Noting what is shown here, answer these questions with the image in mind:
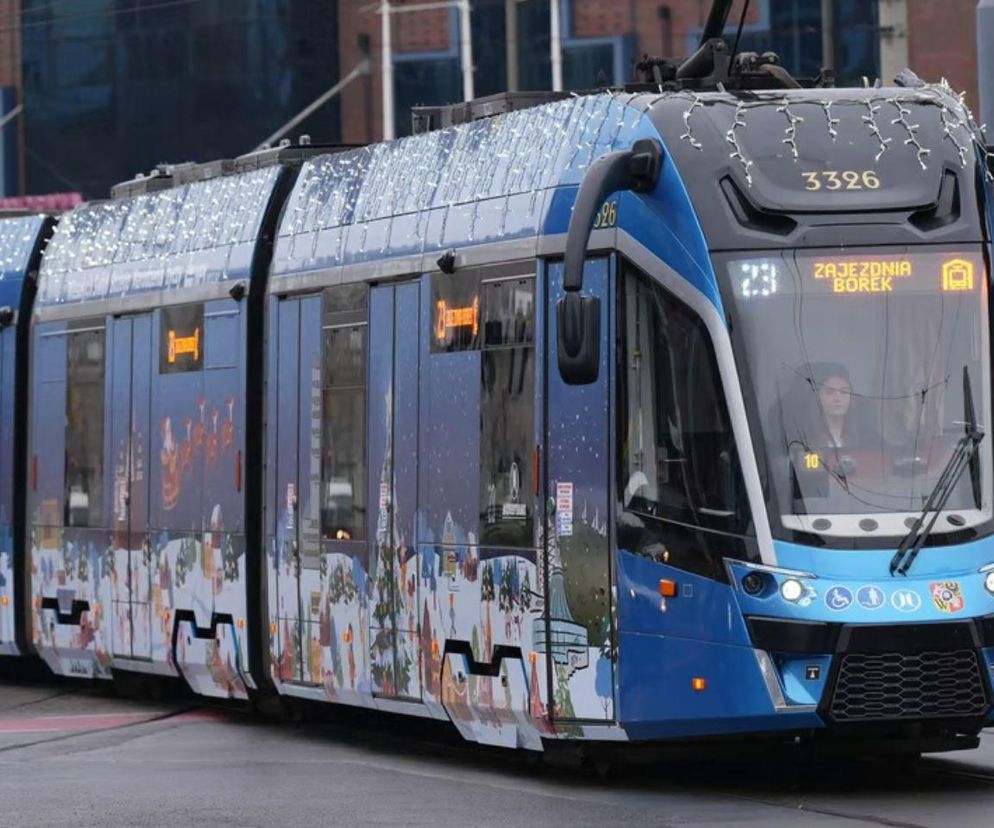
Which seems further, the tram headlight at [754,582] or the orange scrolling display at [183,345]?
the orange scrolling display at [183,345]

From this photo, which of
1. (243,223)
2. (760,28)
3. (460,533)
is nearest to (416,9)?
(760,28)

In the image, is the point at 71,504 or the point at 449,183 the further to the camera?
the point at 71,504

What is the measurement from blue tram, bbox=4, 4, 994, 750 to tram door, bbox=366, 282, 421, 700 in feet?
0.07

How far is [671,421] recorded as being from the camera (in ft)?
41.7

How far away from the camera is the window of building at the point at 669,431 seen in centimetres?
1251

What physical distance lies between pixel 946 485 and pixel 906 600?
581 millimetres

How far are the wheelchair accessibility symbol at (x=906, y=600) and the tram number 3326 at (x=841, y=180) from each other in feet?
6.12

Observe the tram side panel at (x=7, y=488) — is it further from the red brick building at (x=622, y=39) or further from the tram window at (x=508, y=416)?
the red brick building at (x=622, y=39)

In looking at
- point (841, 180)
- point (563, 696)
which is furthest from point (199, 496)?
point (841, 180)

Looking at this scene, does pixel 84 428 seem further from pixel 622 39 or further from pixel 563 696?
pixel 622 39

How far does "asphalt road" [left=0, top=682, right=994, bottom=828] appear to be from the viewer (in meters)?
12.1

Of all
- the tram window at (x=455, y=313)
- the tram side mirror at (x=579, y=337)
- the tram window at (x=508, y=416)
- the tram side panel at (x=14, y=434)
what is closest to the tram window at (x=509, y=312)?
the tram window at (x=508, y=416)

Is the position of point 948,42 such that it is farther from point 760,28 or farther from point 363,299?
point 363,299

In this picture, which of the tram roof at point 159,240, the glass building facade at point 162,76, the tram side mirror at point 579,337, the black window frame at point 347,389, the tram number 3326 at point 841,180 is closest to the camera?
the tram side mirror at point 579,337
